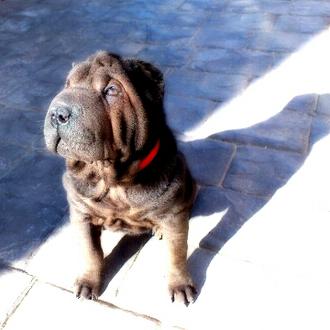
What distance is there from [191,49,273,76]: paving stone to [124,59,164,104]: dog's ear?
2.33 meters

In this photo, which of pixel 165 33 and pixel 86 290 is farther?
pixel 165 33

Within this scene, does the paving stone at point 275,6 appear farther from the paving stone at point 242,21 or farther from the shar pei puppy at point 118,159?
the shar pei puppy at point 118,159

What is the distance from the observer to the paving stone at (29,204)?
2.46 metres

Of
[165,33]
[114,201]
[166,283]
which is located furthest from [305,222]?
[165,33]

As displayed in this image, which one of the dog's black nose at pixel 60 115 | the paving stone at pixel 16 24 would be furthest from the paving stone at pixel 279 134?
the paving stone at pixel 16 24

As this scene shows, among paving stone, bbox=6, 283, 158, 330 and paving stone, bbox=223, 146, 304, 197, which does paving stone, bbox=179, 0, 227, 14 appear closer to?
paving stone, bbox=223, 146, 304, 197

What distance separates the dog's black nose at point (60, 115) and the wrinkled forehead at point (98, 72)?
160 mm

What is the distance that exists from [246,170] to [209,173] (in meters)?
0.26

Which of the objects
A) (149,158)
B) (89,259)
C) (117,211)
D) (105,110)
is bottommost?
(89,259)

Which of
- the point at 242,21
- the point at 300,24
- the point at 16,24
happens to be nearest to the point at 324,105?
the point at 300,24

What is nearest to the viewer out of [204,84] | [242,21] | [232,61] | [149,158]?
[149,158]

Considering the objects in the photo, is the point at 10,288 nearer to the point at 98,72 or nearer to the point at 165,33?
the point at 98,72

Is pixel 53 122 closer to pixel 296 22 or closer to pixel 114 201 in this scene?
pixel 114 201

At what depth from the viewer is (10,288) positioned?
221 cm
